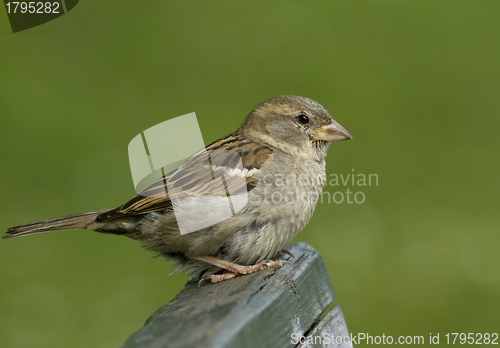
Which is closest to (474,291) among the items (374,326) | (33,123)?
(374,326)

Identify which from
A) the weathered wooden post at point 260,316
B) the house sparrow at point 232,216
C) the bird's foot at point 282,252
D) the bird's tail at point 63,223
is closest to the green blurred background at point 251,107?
the bird's tail at point 63,223

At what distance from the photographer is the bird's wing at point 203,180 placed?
2270mm

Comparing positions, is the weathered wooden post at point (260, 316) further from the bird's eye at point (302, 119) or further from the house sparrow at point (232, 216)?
the bird's eye at point (302, 119)

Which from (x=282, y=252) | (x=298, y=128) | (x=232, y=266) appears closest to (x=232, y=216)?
(x=232, y=266)

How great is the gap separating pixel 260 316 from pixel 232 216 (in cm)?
92

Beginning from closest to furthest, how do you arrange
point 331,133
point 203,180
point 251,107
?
point 203,180, point 331,133, point 251,107

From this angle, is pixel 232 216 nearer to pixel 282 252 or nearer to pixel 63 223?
pixel 282 252

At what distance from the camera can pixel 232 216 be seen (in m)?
2.15

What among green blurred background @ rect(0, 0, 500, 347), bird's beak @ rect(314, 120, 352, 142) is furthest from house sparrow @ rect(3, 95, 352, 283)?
green blurred background @ rect(0, 0, 500, 347)

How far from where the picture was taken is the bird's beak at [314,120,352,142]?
2.70 m

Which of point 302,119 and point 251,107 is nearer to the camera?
point 302,119

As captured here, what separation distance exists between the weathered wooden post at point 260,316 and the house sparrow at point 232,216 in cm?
20

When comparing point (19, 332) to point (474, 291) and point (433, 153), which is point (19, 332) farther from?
point (433, 153)

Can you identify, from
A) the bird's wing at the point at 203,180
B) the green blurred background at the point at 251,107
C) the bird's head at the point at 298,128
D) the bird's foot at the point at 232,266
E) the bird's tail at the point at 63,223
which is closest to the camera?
the bird's foot at the point at 232,266
